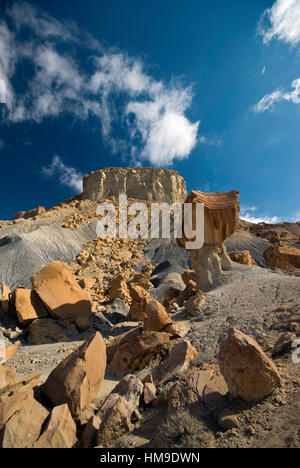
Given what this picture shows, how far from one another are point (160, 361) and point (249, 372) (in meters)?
3.30

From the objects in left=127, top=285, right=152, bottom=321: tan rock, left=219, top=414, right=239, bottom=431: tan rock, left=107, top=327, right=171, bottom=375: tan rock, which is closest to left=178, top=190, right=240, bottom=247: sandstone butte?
left=127, top=285, right=152, bottom=321: tan rock

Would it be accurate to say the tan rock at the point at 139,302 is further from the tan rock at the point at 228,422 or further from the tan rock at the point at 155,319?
the tan rock at the point at 228,422

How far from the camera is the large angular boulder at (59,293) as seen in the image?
30.0 ft

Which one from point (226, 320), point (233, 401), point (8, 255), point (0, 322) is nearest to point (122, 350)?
point (226, 320)

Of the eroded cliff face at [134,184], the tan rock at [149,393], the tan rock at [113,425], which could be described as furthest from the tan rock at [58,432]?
the eroded cliff face at [134,184]

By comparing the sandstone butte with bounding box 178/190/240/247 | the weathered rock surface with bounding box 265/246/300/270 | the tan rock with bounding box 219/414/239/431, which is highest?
the sandstone butte with bounding box 178/190/240/247

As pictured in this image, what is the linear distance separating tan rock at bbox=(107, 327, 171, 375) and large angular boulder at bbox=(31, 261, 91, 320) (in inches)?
151

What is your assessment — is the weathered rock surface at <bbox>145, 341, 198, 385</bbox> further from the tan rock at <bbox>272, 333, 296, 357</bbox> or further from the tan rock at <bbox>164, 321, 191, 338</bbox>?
the tan rock at <bbox>164, 321, 191, 338</bbox>

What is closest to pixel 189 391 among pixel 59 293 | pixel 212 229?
pixel 59 293

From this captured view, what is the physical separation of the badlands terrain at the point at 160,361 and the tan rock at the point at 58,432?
12 millimetres

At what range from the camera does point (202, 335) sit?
239 inches

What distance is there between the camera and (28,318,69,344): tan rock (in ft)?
27.7

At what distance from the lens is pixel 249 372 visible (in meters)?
2.72

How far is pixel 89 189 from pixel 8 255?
32234 millimetres
